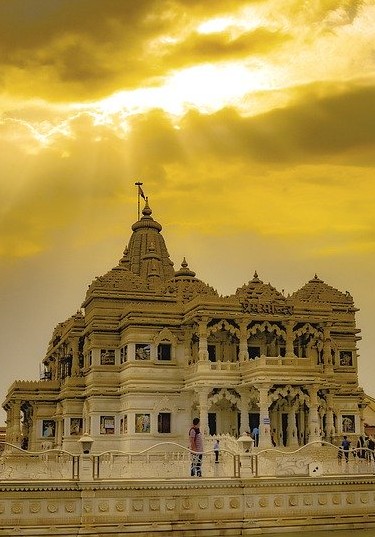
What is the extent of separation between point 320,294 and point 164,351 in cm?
1315

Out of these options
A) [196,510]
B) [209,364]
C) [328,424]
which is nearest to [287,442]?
[328,424]

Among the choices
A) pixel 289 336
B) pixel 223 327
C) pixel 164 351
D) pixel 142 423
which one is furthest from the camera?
pixel 164 351

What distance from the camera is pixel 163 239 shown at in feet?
201

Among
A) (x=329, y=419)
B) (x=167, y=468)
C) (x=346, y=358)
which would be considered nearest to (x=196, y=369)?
(x=329, y=419)

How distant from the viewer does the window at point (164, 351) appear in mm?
45156

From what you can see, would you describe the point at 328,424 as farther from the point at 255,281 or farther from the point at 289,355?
the point at 255,281

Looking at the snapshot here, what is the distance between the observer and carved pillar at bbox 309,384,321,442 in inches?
1608

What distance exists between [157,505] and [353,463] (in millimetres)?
7291

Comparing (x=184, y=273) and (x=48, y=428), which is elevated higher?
(x=184, y=273)

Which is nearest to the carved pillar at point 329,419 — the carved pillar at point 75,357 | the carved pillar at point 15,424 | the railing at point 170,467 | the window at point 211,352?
the window at point 211,352

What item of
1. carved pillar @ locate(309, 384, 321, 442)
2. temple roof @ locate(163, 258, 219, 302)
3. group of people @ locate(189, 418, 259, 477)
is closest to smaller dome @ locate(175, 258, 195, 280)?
temple roof @ locate(163, 258, 219, 302)

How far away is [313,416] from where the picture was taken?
4134 centimetres

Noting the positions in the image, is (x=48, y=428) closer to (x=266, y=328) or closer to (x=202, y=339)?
(x=202, y=339)

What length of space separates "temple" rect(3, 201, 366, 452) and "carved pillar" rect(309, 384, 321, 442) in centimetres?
5
